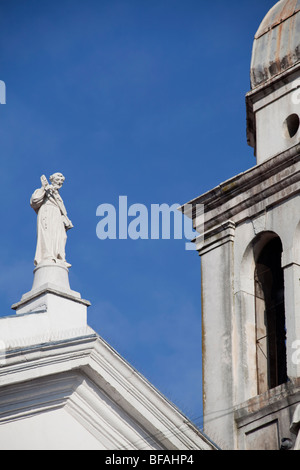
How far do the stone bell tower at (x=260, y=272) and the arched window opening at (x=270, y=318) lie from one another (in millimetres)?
18

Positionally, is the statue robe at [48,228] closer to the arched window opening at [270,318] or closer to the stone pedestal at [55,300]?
the stone pedestal at [55,300]

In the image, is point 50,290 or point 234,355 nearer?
point 50,290

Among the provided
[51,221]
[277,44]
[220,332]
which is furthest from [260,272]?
[51,221]

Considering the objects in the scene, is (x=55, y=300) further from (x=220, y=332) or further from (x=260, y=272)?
(x=260, y=272)

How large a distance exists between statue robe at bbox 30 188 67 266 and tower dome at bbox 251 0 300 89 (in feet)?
23.8

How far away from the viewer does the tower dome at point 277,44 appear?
3481cm

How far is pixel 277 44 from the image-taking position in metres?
35.2

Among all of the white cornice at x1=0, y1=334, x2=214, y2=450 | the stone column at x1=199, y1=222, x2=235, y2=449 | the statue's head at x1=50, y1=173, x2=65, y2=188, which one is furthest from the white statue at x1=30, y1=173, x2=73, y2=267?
the stone column at x1=199, y1=222, x2=235, y2=449

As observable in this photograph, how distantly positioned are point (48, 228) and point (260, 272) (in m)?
6.06

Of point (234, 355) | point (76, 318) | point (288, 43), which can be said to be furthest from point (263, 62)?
point (76, 318)

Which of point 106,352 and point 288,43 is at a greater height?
point 288,43

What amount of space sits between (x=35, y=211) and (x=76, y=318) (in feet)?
7.82
